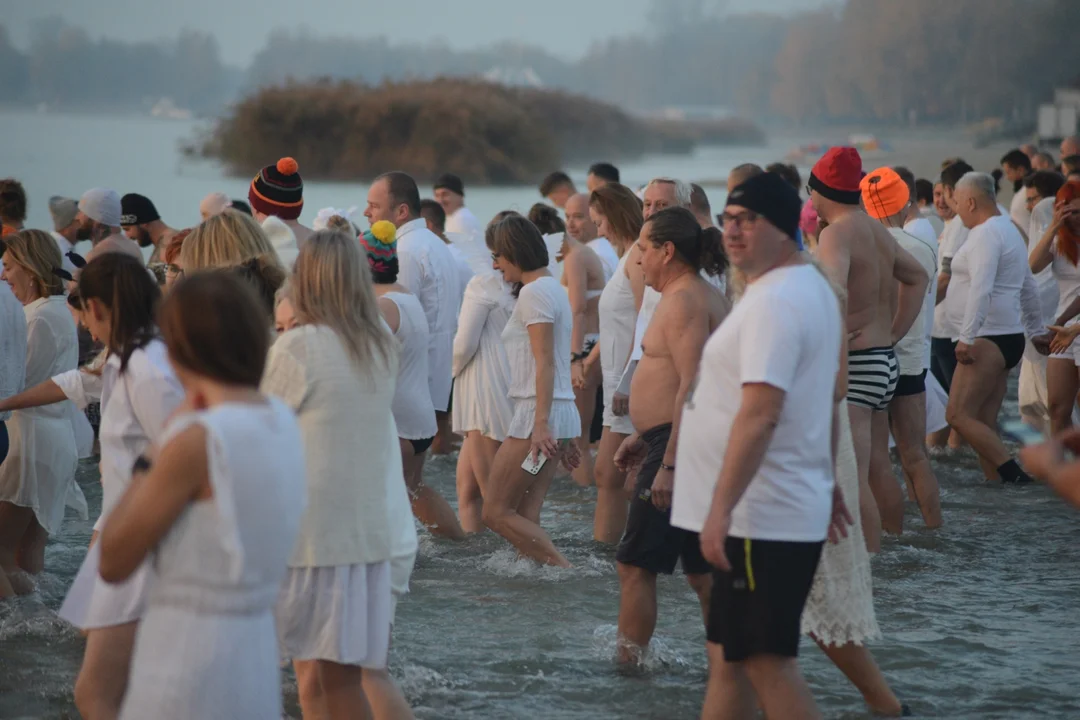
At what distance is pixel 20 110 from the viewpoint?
68.9 feet

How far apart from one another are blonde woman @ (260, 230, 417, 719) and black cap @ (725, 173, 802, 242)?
1140 mm

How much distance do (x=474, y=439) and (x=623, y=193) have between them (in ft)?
5.18

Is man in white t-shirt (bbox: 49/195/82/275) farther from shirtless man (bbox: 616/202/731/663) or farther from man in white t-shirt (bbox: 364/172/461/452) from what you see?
shirtless man (bbox: 616/202/731/663)

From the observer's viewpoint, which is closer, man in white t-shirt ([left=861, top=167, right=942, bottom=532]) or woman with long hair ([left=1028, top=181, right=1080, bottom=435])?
man in white t-shirt ([left=861, top=167, right=942, bottom=532])

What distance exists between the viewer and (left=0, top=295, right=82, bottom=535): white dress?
5793mm

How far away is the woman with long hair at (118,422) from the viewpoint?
3443 millimetres

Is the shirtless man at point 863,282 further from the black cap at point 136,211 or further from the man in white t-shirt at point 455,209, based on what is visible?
the man in white t-shirt at point 455,209

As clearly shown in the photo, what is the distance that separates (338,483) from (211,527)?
105cm

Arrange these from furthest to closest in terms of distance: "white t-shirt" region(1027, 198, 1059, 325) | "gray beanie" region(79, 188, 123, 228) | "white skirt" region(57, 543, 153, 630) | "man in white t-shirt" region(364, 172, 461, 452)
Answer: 1. "white t-shirt" region(1027, 198, 1059, 325)
2. "gray beanie" region(79, 188, 123, 228)
3. "man in white t-shirt" region(364, 172, 461, 452)
4. "white skirt" region(57, 543, 153, 630)

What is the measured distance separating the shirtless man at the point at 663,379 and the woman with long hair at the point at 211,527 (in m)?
2.15

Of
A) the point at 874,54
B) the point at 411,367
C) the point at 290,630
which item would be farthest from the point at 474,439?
the point at 874,54

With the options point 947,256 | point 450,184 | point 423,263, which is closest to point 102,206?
point 423,263

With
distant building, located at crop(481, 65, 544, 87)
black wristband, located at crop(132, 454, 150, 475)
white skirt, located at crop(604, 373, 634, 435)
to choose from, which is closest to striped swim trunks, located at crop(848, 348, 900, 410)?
white skirt, located at crop(604, 373, 634, 435)

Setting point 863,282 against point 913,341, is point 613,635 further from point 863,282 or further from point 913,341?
point 913,341
